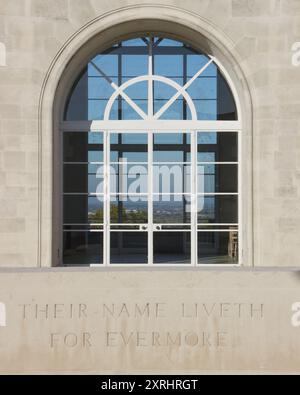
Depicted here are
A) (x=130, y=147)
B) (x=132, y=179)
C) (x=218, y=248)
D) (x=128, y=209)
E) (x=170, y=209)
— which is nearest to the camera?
(x=132, y=179)

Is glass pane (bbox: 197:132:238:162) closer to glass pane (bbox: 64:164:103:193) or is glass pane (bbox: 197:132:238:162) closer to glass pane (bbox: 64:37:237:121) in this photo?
glass pane (bbox: 64:37:237:121)

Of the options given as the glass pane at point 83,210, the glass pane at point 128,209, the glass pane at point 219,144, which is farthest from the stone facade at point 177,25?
the glass pane at point 219,144

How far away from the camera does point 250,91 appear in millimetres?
9188

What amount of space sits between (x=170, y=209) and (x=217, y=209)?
209 cm

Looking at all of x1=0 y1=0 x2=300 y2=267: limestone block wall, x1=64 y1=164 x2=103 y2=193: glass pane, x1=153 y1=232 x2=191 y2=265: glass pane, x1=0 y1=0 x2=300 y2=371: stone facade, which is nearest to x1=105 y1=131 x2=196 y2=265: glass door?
x1=153 y1=232 x2=191 y2=265: glass pane

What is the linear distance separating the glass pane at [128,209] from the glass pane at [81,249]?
39.6 inches

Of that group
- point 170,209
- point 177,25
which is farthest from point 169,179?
point 177,25

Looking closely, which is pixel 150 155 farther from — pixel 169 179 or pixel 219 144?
pixel 219 144

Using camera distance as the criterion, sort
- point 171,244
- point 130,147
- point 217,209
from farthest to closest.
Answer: point 171,244, point 217,209, point 130,147

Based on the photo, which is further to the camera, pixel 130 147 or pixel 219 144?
pixel 219 144

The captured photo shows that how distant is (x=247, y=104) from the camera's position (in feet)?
30.1

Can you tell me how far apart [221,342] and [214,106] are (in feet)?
22.8

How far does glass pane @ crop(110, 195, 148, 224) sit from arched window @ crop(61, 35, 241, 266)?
0.03 m

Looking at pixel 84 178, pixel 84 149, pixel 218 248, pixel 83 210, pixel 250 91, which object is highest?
pixel 250 91
